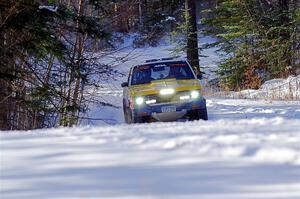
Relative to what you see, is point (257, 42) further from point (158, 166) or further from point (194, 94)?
point (158, 166)

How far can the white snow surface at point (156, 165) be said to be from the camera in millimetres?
3023

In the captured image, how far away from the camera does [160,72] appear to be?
1213cm

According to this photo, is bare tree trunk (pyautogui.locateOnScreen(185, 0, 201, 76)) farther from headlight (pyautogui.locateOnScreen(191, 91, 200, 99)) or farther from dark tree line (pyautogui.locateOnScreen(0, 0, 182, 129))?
headlight (pyautogui.locateOnScreen(191, 91, 200, 99))

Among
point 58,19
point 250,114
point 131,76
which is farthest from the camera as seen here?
point 250,114

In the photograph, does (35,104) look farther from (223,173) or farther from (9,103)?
(223,173)

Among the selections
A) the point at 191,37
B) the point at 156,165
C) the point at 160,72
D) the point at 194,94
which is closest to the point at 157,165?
the point at 156,165

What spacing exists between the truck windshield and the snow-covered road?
7.23 metres

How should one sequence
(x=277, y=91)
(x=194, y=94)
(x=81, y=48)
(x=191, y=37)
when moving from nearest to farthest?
1. (x=194, y=94)
2. (x=81, y=48)
3. (x=277, y=91)
4. (x=191, y=37)

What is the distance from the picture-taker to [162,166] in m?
3.48

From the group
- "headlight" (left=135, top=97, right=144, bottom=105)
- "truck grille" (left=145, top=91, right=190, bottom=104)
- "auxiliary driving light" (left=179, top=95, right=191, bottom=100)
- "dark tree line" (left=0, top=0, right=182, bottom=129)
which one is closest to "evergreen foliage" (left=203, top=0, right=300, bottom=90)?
"dark tree line" (left=0, top=0, right=182, bottom=129)

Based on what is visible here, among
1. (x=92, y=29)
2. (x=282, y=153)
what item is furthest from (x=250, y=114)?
(x=282, y=153)

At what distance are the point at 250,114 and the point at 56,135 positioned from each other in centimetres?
934

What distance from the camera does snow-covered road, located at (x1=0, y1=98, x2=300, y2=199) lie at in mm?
3029

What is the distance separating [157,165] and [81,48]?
1156 centimetres
